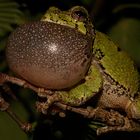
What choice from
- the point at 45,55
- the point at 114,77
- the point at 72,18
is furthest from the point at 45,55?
the point at 114,77

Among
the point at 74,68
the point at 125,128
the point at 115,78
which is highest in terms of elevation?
the point at 74,68

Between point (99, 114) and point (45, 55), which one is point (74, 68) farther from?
point (99, 114)

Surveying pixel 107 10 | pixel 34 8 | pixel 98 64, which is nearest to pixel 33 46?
pixel 98 64

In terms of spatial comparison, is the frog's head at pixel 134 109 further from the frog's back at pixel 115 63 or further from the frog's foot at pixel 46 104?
the frog's foot at pixel 46 104

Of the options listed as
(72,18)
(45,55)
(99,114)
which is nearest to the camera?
(45,55)

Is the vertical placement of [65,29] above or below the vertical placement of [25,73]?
above

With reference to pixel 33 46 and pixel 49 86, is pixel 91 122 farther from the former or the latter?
pixel 33 46

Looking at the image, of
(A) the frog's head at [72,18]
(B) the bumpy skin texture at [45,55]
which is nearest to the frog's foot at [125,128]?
(B) the bumpy skin texture at [45,55]
